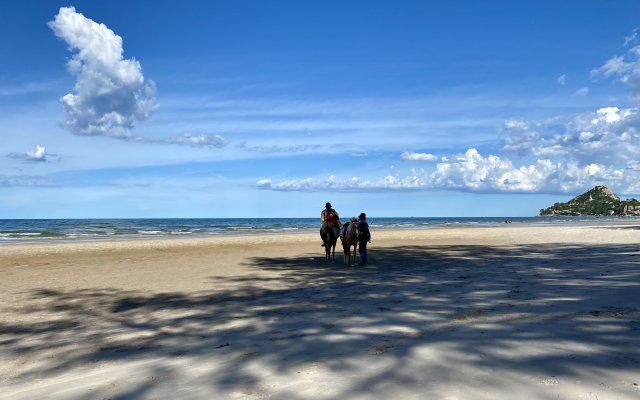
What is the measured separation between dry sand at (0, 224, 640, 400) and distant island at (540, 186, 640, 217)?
184 metres

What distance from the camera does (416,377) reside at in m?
4.16

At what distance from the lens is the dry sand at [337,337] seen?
13.4 ft

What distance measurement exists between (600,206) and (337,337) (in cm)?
20736

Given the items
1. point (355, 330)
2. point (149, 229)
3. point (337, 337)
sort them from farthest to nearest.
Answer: point (149, 229) → point (355, 330) → point (337, 337)

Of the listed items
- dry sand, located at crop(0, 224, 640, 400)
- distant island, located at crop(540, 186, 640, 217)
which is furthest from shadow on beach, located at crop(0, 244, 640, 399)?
distant island, located at crop(540, 186, 640, 217)

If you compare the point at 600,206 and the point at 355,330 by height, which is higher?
the point at 600,206

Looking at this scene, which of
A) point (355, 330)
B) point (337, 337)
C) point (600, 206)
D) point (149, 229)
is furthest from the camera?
point (600, 206)

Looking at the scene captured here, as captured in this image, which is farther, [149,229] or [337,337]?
[149,229]

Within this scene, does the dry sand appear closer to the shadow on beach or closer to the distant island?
the shadow on beach

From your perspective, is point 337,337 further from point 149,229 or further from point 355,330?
point 149,229

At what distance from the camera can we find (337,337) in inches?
232

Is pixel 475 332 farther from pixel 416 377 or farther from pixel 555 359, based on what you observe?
pixel 416 377

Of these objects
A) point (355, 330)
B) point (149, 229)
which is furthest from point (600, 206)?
point (355, 330)

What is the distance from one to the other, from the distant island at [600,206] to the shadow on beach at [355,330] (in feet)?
604
